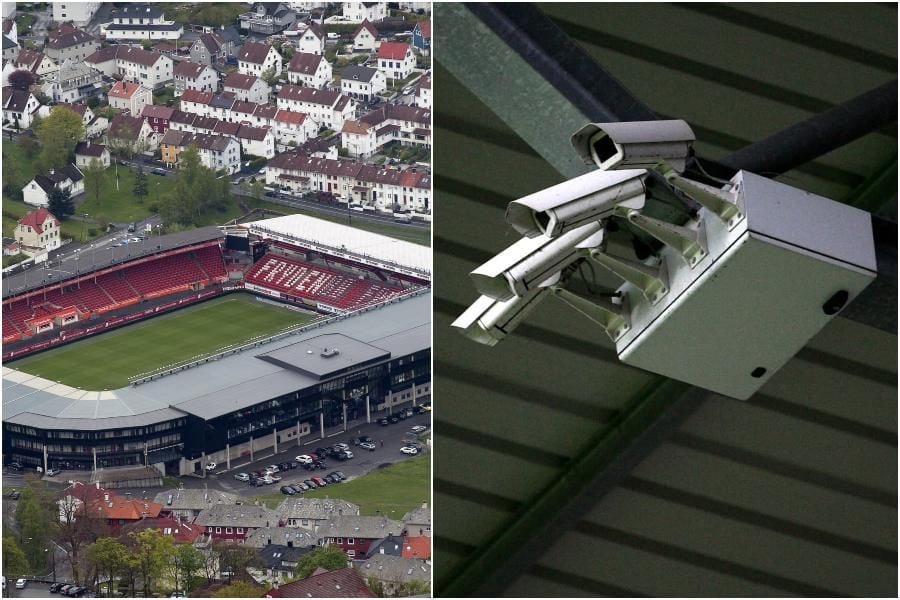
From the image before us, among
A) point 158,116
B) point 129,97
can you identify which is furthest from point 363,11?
point 129,97

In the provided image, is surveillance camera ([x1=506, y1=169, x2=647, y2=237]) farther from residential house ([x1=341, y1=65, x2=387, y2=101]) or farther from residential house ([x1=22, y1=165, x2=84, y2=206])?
residential house ([x1=341, y1=65, x2=387, y2=101])

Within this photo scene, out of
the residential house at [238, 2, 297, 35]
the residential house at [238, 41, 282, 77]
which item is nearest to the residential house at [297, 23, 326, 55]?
the residential house at [238, 41, 282, 77]

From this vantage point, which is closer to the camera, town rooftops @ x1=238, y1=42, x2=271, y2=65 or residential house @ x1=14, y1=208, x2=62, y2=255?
residential house @ x1=14, y1=208, x2=62, y2=255

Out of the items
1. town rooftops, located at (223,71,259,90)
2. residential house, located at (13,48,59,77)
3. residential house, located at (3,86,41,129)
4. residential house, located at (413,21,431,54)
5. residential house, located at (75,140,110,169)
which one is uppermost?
residential house, located at (413,21,431,54)

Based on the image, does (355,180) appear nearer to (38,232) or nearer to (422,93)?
(422,93)

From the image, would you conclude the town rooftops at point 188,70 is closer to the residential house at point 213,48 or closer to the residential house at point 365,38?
the residential house at point 213,48

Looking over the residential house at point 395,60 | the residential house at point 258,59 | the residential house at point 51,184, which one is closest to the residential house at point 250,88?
the residential house at point 258,59

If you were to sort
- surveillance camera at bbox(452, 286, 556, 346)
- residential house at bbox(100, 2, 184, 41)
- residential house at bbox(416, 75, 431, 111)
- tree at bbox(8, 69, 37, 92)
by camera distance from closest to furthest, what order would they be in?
surveillance camera at bbox(452, 286, 556, 346)
residential house at bbox(416, 75, 431, 111)
tree at bbox(8, 69, 37, 92)
residential house at bbox(100, 2, 184, 41)
